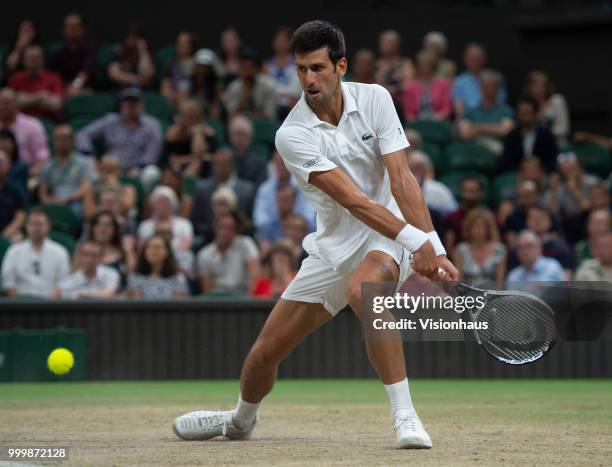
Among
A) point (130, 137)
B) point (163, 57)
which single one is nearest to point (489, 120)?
point (130, 137)

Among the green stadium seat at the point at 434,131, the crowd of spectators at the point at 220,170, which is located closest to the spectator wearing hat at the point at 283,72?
the crowd of spectators at the point at 220,170

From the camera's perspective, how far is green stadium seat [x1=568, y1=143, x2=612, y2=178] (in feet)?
41.9

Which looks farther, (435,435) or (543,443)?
(435,435)

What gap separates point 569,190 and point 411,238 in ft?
23.1

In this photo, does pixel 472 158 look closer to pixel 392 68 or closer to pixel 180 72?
pixel 392 68

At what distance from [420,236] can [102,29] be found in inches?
453

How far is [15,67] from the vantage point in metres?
14.2

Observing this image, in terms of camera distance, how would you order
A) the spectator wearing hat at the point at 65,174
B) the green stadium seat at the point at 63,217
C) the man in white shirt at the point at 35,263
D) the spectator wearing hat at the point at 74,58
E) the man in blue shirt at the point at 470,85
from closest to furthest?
the man in white shirt at the point at 35,263
the green stadium seat at the point at 63,217
the spectator wearing hat at the point at 65,174
the man in blue shirt at the point at 470,85
the spectator wearing hat at the point at 74,58

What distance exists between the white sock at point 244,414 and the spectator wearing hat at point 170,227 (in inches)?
206

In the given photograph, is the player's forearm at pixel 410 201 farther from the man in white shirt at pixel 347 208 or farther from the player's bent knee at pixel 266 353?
the player's bent knee at pixel 266 353

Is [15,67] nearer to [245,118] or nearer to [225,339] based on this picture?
[245,118]

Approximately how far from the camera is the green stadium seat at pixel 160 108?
45.2 ft

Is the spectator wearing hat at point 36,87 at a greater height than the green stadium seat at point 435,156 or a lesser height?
greater

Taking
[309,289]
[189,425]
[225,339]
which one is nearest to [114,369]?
[225,339]
